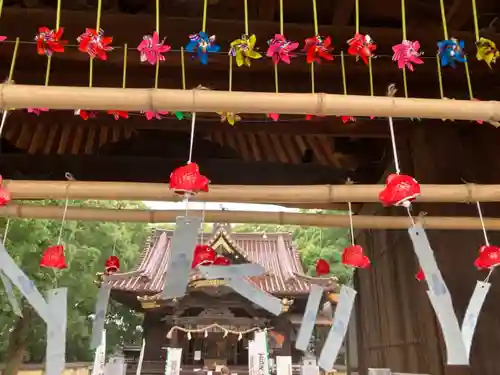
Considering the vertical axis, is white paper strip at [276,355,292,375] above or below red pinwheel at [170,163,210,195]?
below

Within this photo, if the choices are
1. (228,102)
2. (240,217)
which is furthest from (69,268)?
(228,102)

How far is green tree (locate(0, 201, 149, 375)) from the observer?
382 inches

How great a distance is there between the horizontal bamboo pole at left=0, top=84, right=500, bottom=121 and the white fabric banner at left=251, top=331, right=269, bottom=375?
278 inches

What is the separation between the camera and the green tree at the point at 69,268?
382 inches

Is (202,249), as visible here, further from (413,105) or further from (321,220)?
(413,105)

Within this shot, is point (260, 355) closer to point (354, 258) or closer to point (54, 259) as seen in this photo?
point (354, 258)

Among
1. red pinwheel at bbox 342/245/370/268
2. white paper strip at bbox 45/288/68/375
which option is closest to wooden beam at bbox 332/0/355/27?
red pinwheel at bbox 342/245/370/268

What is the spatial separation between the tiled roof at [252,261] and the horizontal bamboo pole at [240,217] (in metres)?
5.40

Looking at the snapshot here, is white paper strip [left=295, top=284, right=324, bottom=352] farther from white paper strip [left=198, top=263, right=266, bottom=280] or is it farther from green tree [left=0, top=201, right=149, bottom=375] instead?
green tree [left=0, top=201, right=149, bottom=375]

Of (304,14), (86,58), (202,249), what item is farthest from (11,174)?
(304,14)

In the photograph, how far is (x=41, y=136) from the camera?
4754mm

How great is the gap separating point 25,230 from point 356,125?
7.98 metres

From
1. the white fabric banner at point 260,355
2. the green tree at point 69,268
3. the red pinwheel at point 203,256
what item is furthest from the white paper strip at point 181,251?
the white fabric banner at point 260,355

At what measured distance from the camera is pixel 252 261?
1165 centimetres
